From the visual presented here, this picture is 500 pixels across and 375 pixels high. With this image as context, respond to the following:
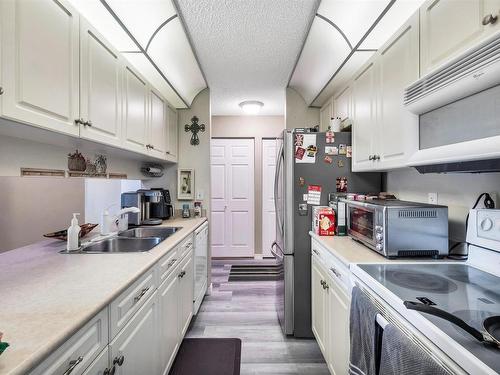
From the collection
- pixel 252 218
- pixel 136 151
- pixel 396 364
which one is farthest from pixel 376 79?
pixel 252 218

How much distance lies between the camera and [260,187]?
14.7 ft

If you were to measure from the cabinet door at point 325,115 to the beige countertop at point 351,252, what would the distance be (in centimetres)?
146

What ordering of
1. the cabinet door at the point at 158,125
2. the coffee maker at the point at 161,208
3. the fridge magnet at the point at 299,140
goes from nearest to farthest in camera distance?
1. the fridge magnet at the point at 299,140
2. the cabinet door at the point at 158,125
3. the coffee maker at the point at 161,208

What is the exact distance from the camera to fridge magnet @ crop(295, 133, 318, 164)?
218 centimetres

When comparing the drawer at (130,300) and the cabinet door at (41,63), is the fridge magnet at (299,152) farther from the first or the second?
the cabinet door at (41,63)

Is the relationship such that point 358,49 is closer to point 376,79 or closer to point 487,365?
point 376,79

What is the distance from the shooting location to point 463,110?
110 centimetres

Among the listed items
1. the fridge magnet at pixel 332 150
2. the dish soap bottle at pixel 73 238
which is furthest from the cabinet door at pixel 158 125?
the fridge magnet at pixel 332 150

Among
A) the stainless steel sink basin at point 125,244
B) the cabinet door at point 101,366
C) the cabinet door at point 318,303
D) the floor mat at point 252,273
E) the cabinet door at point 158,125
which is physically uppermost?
the cabinet door at point 158,125

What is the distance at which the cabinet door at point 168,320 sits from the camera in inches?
60.4

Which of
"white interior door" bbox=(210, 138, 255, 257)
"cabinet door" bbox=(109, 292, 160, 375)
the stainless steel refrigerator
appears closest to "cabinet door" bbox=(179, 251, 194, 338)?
"cabinet door" bbox=(109, 292, 160, 375)

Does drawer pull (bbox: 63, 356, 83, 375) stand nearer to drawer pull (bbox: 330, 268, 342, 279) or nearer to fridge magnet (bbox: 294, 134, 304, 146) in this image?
drawer pull (bbox: 330, 268, 342, 279)

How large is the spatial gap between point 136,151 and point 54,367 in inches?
62.3

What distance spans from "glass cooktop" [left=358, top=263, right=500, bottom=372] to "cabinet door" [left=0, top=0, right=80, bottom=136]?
1.58 metres
